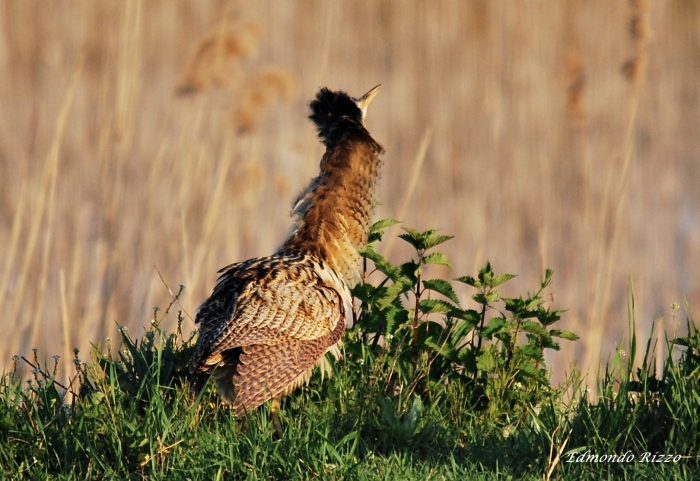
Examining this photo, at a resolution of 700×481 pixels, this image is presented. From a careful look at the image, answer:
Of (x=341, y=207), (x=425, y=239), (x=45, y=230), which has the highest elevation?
(x=45, y=230)

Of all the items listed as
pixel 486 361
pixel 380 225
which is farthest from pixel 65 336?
pixel 486 361

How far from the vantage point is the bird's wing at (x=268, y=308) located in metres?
4.67

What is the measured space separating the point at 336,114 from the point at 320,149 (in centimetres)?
160

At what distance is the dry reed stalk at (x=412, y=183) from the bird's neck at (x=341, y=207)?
2.49 feet

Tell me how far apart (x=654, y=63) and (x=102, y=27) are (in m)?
4.20

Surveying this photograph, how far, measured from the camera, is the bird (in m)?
4.61

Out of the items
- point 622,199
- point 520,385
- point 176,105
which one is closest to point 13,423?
point 520,385

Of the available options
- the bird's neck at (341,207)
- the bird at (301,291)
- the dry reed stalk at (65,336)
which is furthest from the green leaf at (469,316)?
the dry reed stalk at (65,336)

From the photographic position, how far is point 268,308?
15.9ft

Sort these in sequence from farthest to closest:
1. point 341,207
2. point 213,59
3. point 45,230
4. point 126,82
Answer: point 213,59, point 126,82, point 45,230, point 341,207

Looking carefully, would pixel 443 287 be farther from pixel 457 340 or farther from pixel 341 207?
pixel 341 207

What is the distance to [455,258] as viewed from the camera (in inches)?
285

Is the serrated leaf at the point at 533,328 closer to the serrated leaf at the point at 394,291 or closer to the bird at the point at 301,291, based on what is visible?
the serrated leaf at the point at 394,291

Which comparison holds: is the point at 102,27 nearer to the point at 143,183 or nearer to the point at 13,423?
the point at 143,183
